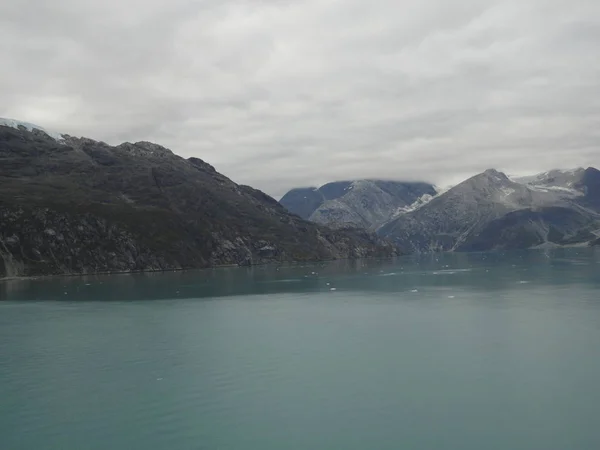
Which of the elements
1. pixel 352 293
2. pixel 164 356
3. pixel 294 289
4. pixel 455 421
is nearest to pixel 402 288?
pixel 352 293

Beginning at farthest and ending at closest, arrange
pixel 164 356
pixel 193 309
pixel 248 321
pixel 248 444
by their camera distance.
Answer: pixel 193 309
pixel 248 321
pixel 164 356
pixel 248 444

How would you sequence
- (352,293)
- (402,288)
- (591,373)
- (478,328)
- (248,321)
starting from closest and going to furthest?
(591,373) < (478,328) < (248,321) < (352,293) < (402,288)

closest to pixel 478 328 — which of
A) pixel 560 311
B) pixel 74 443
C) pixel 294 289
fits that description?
pixel 560 311

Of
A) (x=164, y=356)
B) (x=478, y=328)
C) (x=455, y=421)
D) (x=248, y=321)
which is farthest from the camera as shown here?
(x=248, y=321)

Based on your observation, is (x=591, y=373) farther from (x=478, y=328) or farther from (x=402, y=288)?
(x=402, y=288)

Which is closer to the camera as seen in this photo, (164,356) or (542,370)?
(542,370)

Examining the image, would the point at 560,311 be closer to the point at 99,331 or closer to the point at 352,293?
the point at 352,293
